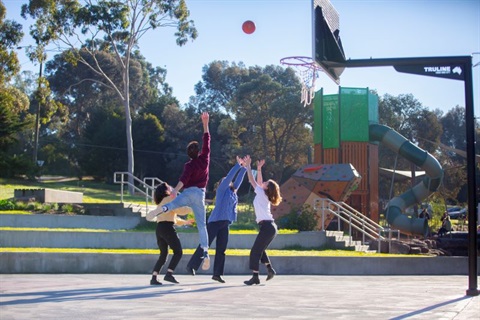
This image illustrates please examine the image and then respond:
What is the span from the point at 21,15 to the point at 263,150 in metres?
20.5

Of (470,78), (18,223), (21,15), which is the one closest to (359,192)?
(18,223)

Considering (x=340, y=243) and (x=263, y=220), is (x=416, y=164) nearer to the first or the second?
(x=340, y=243)

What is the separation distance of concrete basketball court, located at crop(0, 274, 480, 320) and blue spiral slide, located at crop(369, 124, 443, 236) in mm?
23386

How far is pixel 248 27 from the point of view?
17266mm

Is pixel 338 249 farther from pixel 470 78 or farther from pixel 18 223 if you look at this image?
pixel 470 78

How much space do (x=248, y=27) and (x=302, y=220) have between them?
909 centimetres

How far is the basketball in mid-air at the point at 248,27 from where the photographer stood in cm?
1711

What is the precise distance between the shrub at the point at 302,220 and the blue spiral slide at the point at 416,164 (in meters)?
11.1

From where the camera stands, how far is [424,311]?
27.3ft

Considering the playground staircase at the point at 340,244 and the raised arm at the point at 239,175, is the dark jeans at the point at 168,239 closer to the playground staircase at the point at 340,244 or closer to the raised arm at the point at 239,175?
the raised arm at the point at 239,175

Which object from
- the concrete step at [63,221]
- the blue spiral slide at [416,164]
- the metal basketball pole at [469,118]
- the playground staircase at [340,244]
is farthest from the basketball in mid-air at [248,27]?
the blue spiral slide at [416,164]

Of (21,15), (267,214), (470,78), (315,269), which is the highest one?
(21,15)

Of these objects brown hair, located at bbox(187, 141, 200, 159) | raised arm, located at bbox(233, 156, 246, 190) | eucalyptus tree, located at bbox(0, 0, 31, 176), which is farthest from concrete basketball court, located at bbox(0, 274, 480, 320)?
eucalyptus tree, located at bbox(0, 0, 31, 176)

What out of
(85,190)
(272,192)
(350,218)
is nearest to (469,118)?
(272,192)
